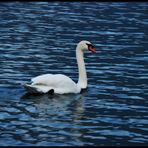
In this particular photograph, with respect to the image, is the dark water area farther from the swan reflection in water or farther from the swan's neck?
the swan's neck

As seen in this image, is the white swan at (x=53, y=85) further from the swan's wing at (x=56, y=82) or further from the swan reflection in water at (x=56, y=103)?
the swan reflection in water at (x=56, y=103)

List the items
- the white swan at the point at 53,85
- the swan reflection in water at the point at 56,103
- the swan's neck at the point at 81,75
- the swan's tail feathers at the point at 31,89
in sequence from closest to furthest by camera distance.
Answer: the swan reflection in water at the point at 56,103 → the swan's tail feathers at the point at 31,89 → the white swan at the point at 53,85 → the swan's neck at the point at 81,75

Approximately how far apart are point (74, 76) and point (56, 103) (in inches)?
235

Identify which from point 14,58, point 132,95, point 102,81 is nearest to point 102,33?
point 14,58

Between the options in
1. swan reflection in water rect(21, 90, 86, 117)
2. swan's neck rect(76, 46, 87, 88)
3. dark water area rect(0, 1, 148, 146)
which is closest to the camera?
dark water area rect(0, 1, 148, 146)

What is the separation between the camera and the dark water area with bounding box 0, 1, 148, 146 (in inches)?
719

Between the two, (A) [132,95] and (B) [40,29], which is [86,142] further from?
(B) [40,29]

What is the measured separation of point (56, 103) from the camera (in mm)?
22219

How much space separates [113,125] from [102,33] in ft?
74.6

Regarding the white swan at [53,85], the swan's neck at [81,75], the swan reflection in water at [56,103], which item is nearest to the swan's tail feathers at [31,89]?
the white swan at [53,85]

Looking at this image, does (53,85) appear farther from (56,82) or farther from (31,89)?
(31,89)

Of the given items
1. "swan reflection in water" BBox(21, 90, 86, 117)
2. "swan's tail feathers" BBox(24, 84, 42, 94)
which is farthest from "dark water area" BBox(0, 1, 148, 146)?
"swan's tail feathers" BBox(24, 84, 42, 94)

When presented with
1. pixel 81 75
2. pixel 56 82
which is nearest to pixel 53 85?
pixel 56 82

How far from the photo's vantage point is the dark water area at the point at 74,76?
18.2 m
